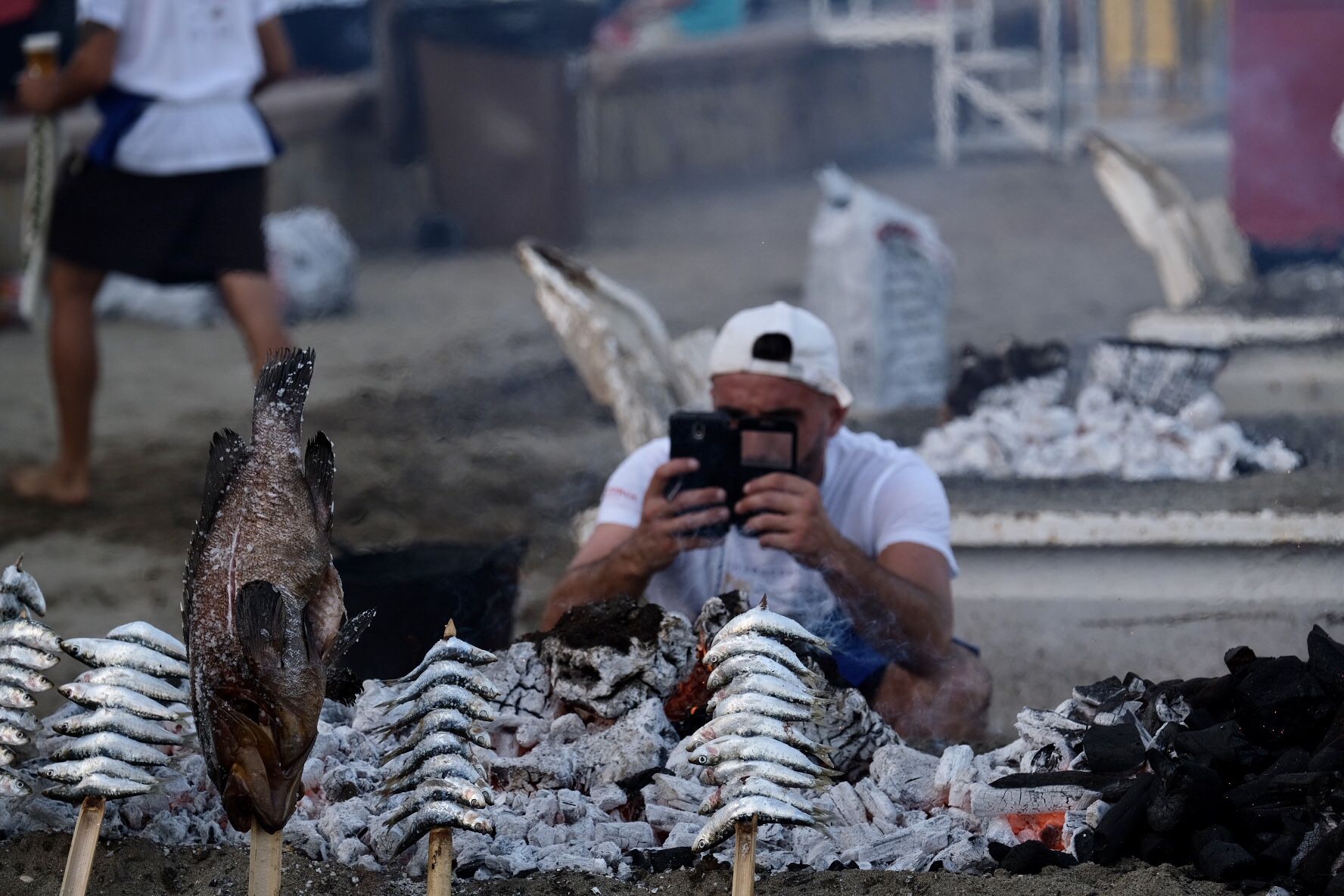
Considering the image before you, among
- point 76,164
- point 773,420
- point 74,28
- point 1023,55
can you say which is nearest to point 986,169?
point 1023,55

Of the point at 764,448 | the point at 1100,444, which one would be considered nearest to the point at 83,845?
the point at 764,448

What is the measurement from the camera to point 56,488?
225 inches

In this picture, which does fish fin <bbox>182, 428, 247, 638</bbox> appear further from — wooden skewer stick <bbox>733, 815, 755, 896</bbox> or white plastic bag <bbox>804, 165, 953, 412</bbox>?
white plastic bag <bbox>804, 165, 953, 412</bbox>

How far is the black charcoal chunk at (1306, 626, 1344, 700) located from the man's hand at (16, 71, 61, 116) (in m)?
4.27

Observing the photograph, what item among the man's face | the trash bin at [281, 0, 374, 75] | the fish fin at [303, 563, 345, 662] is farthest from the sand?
the trash bin at [281, 0, 374, 75]

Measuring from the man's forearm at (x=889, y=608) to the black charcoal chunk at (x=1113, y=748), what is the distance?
696 mm

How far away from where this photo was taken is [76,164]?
533 centimetres

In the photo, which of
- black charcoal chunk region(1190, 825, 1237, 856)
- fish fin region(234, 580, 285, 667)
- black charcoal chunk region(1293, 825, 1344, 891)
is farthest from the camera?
black charcoal chunk region(1190, 825, 1237, 856)

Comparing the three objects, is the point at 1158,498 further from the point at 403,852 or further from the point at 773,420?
the point at 403,852

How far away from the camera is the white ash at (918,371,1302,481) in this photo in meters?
4.53

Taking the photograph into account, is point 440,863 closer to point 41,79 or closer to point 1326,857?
point 1326,857

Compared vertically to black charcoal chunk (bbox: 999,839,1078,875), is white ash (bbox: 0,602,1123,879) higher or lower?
lower

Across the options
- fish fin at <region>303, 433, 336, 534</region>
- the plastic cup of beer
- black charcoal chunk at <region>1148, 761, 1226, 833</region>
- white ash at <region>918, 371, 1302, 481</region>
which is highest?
the plastic cup of beer

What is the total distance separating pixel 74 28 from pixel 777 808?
9506mm
